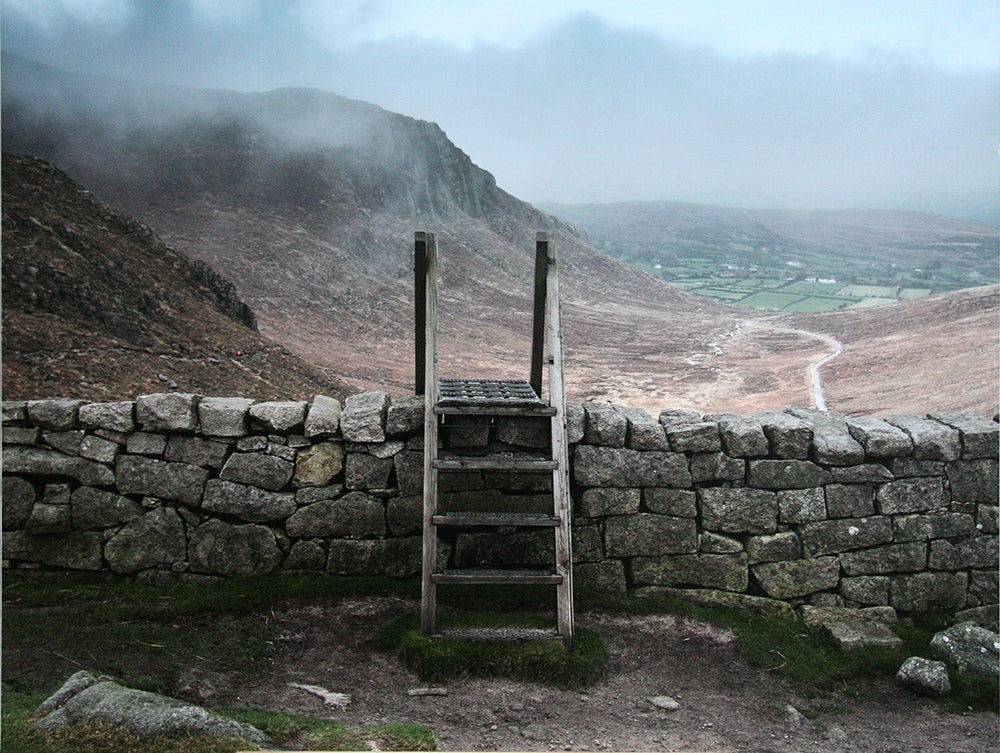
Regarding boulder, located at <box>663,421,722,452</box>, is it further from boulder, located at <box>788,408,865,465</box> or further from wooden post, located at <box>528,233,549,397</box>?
wooden post, located at <box>528,233,549,397</box>

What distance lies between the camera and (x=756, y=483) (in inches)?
279

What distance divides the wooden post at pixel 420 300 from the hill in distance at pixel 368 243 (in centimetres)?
1389

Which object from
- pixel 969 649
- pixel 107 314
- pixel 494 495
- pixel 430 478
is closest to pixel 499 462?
pixel 430 478

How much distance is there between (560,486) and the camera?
19.4ft

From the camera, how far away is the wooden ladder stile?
A: 5.74 meters

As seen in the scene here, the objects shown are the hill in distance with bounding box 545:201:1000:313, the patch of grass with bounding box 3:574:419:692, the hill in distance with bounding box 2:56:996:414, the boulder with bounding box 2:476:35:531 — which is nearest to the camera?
the patch of grass with bounding box 3:574:419:692

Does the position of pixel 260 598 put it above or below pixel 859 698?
above

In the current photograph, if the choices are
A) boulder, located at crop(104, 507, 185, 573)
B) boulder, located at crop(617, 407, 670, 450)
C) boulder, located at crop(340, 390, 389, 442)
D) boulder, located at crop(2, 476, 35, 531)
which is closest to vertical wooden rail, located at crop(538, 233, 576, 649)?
boulder, located at crop(617, 407, 670, 450)

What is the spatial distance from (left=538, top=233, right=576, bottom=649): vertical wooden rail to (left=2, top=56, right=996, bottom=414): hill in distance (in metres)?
13.9

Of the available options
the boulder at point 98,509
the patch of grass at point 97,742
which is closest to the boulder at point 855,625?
the patch of grass at point 97,742

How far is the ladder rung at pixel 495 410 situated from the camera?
6137 millimetres

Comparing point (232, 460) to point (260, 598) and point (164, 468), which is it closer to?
point (164, 468)

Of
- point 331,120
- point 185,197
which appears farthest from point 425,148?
point 185,197

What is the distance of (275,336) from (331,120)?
1354 inches
